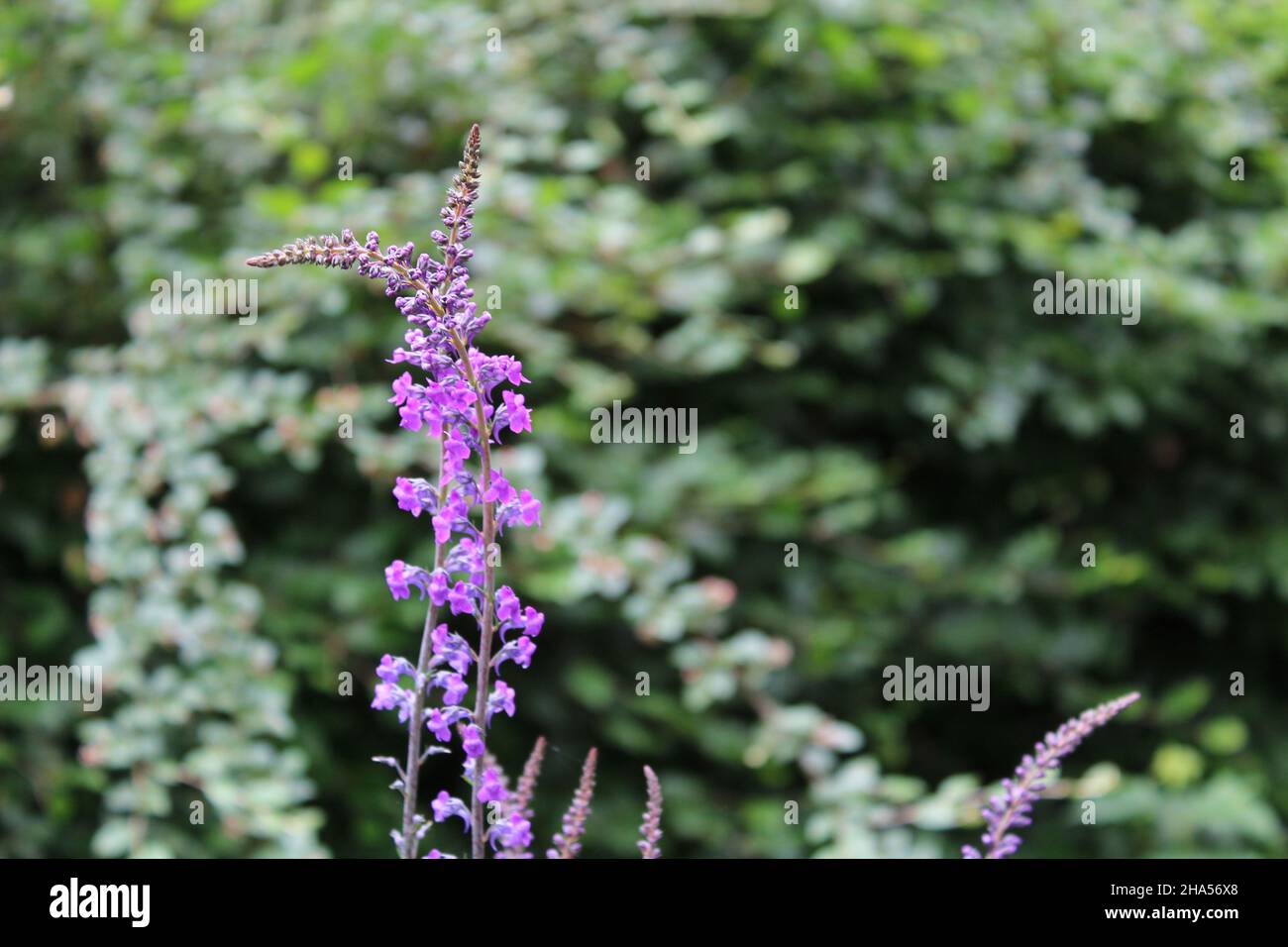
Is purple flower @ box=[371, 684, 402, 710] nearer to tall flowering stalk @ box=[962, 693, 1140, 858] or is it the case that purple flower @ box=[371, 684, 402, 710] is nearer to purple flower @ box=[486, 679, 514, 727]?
purple flower @ box=[486, 679, 514, 727]

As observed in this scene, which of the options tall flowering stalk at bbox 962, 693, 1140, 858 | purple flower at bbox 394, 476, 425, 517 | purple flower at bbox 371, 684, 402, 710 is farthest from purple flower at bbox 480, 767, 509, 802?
tall flowering stalk at bbox 962, 693, 1140, 858

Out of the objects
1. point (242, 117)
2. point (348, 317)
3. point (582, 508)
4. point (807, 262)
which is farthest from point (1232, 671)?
Answer: point (242, 117)

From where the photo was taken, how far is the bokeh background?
2.59 metres

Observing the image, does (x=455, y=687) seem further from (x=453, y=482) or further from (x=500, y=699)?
(x=453, y=482)

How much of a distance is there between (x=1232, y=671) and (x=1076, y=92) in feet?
5.94

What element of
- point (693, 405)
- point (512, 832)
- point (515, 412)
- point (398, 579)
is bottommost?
point (512, 832)

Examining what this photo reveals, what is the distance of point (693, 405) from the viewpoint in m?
3.27

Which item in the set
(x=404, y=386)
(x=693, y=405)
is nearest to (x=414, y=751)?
(x=404, y=386)

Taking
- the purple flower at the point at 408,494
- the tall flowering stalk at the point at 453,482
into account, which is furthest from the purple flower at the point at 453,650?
the purple flower at the point at 408,494

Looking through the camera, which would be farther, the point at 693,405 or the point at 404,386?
the point at 693,405

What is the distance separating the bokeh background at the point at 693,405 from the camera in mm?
2586

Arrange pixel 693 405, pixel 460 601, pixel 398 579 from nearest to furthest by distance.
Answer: pixel 460 601 < pixel 398 579 < pixel 693 405

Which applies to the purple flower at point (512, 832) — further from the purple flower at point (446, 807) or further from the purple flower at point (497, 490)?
the purple flower at point (497, 490)

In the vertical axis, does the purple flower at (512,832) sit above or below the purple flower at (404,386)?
below
